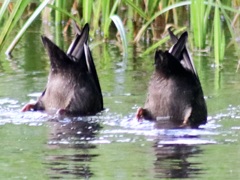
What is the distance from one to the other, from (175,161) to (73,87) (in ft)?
5.64

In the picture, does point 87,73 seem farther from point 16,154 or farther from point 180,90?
point 16,154

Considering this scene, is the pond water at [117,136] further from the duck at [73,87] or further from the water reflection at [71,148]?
the duck at [73,87]

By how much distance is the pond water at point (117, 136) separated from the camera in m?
4.98

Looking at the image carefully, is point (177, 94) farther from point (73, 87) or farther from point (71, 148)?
point (71, 148)

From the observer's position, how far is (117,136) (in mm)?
5910

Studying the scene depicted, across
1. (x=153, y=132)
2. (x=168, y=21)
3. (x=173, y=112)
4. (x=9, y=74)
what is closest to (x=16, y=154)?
(x=153, y=132)

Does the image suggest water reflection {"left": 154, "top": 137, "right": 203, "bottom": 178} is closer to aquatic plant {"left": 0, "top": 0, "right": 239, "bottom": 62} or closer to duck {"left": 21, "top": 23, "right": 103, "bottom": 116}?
duck {"left": 21, "top": 23, "right": 103, "bottom": 116}

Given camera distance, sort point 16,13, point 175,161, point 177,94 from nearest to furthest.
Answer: point 175,161
point 177,94
point 16,13

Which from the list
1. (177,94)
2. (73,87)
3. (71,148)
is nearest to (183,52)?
(177,94)

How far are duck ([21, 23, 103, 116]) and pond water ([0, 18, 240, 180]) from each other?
0.36ft

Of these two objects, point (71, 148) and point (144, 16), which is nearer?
point (71, 148)

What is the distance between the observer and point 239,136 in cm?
586

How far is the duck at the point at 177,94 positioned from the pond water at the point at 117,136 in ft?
0.38

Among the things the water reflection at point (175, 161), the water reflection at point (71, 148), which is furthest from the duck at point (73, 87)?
the water reflection at point (175, 161)
